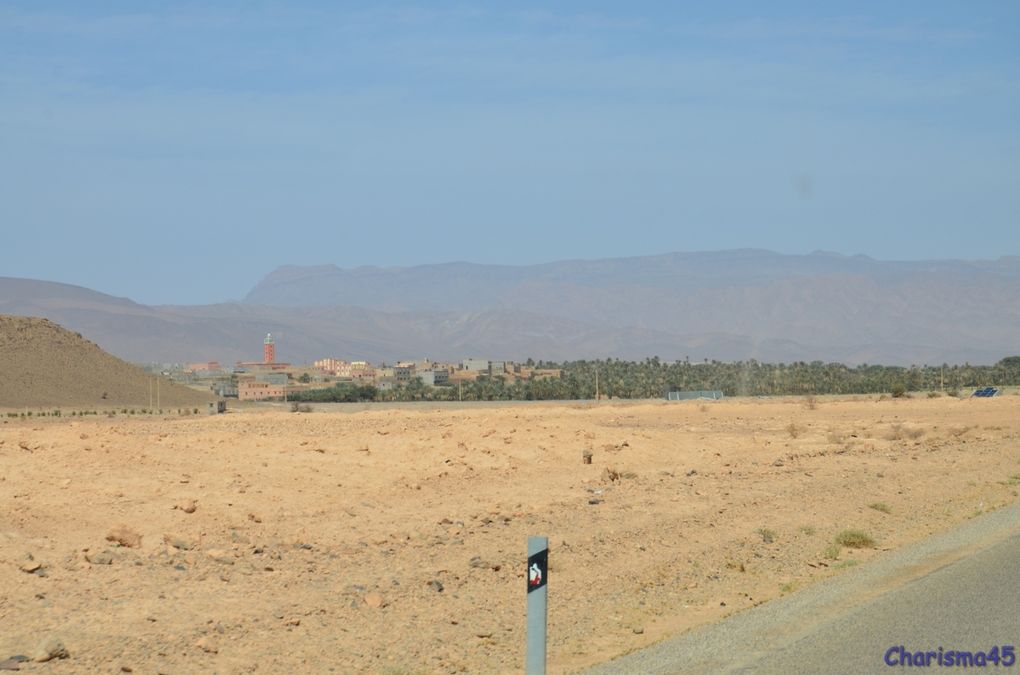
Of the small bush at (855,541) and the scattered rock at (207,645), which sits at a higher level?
the small bush at (855,541)

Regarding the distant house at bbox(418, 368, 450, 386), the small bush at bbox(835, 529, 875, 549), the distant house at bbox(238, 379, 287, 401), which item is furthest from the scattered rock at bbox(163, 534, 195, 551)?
the distant house at bbox(418, 368, 450, 386)

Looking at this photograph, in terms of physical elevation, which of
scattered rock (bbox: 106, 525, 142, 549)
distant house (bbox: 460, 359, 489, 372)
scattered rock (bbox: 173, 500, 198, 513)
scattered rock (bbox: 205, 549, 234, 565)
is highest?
distant house (bbox: 460, 359, 489, 372)

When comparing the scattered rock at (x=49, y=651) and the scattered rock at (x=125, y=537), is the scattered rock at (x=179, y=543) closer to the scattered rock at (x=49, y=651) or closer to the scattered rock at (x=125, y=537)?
the scattered rock at (x=125, y=537)

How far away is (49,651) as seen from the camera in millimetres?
11266

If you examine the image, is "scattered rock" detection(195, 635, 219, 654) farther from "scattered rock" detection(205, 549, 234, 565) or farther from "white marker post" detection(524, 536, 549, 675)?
"scattered rock" detection(205, 549, 234, 565)

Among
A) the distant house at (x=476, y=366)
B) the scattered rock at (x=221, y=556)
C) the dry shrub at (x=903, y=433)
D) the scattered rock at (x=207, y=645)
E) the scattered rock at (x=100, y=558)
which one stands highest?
the distant house at (x=476, y=366)

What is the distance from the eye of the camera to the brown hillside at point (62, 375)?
261 ft

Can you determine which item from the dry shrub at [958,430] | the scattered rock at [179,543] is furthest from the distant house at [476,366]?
the scattered rock at [179,543]

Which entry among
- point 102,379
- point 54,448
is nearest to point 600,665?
point 54,448

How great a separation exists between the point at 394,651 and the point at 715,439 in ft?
93.2

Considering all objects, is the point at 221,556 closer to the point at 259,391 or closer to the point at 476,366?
the point at 259,391

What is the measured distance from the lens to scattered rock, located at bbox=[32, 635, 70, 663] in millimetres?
11211

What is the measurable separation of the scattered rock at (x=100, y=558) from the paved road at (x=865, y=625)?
6.87 metres

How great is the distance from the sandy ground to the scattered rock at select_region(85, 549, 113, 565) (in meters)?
0.05
